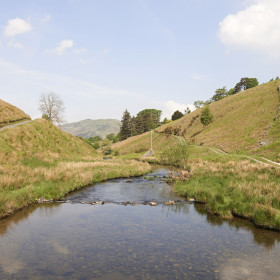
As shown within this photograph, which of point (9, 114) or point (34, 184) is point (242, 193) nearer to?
point (34, 184)

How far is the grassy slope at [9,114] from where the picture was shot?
1981 inches

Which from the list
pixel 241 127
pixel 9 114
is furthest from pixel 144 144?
pixel 9 114

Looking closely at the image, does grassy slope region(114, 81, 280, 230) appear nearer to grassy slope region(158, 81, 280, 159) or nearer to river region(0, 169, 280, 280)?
grassy slope region(158, 81, 280, 159)

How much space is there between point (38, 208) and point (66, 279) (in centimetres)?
1091

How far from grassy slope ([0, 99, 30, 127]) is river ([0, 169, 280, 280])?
3926 centimetres

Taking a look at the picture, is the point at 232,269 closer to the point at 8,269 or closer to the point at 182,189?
the point at 8,269

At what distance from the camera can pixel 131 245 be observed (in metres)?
12.2

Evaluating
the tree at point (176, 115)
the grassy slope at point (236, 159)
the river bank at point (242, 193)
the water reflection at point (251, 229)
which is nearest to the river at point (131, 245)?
the water reflection at point (251, 229)

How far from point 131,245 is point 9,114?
5352 centimetres

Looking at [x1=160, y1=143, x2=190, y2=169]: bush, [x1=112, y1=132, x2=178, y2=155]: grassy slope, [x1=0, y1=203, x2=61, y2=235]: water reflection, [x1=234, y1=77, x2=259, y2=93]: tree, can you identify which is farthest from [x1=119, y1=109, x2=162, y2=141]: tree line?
[x1=0, y1=203, x2=61, y2=235]: water reflection

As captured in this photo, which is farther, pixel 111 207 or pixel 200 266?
pixel 111 207

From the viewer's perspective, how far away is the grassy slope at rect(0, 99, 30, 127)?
5033 centimetres

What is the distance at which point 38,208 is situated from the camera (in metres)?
18.5

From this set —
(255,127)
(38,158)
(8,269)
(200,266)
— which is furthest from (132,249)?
(255,127)
